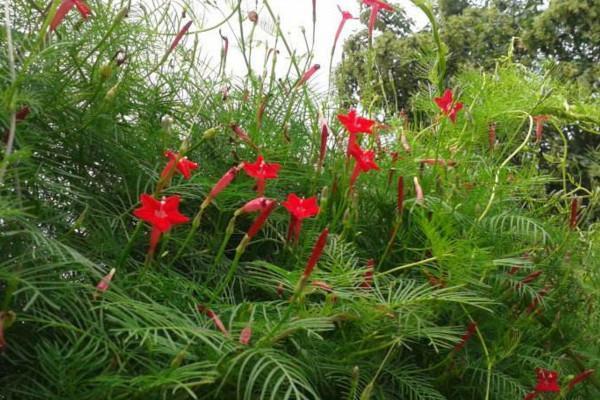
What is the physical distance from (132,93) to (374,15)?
0.35 metres

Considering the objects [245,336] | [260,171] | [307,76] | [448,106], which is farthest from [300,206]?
[448,106]

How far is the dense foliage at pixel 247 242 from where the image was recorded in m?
0.56

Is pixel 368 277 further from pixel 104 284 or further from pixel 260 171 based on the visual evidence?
pixel 104 284

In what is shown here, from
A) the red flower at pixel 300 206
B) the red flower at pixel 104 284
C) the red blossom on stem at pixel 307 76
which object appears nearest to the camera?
the red flower at pixel 104 284

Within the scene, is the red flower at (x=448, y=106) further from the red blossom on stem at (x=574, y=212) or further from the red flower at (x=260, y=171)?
the red flower at (x=260, y=171)

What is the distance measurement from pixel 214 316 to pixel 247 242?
0.08 metres

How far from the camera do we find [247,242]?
0.62 m

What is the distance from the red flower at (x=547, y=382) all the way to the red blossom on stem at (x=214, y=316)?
412mm

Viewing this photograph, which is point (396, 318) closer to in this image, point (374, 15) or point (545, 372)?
point (545, 372)

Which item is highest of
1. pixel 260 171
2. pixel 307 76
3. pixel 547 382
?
pixel 307 76

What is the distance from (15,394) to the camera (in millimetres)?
569

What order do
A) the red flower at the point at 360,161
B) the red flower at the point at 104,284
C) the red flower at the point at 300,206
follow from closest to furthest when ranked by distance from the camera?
1. the red flower at the point at 104,284
2. the red flower at the point at 300,206
3. the red flower at the point at 360,161

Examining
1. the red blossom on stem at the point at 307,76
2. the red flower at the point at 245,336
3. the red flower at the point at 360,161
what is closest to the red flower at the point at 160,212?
the red flower at the point at 245,336

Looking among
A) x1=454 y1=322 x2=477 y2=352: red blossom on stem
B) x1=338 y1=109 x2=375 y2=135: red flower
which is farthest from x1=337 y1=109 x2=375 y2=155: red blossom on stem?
x1=454 y1=322 x2=477 y2=352: red blossom on stem
